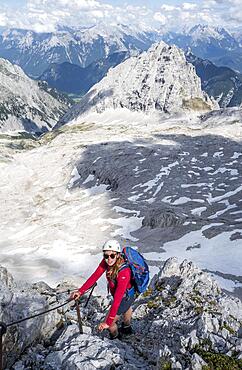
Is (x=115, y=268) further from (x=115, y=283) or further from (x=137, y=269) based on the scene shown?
(x=137, y=269)

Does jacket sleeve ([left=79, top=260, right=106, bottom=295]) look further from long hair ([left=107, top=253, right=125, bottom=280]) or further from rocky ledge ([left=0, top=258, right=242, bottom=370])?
rocky ledge ([left=0, top=258, right=242, bottom=370])

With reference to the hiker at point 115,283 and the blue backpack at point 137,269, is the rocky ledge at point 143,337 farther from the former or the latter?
the blue backpack at point 137,269

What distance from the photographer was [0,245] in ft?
246

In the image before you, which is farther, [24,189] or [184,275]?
[24,189]

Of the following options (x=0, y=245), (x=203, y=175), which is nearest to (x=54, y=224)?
(x=0, y=245)

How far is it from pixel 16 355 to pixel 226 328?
7300 mm

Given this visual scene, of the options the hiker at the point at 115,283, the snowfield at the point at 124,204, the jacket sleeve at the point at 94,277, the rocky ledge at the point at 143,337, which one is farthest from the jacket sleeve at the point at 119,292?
the snowfield at the point at 124,204

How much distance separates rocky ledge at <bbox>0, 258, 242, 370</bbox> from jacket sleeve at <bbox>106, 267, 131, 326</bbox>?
2.91 feet

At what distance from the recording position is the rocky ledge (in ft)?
39.9

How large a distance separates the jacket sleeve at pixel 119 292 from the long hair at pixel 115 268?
28 cm

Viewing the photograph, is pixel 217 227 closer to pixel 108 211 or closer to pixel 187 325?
pixel 108 211

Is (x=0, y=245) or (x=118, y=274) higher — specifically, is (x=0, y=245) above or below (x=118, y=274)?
below

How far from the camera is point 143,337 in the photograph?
53.0 ft

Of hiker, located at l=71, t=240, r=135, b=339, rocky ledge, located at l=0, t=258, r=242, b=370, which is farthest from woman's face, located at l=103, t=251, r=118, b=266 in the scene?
rocky ledge, located at l=0, t=258, r=242, b=370
